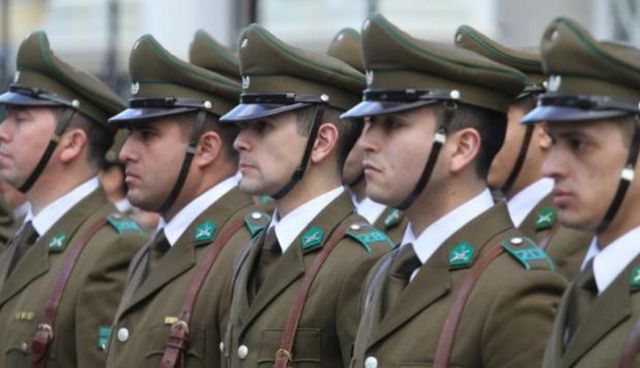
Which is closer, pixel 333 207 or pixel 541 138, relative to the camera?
pixel 333 207

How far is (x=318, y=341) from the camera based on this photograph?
652 centimetres

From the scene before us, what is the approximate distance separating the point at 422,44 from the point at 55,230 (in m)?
2.49

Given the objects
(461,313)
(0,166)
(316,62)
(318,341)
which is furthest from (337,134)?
(0,166)

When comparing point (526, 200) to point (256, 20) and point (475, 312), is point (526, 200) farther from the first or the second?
point (256, 20)

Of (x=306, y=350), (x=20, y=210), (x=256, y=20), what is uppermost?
(x=306, y=350)

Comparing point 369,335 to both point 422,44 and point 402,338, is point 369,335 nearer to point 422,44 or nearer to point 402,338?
point 402,338

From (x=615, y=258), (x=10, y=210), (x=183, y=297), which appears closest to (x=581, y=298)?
(x=615, y=258)

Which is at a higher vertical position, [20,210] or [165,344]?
[165,344]

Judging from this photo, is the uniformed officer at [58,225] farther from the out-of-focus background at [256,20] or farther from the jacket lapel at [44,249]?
Answer: the out-of-focus background at [256,20]

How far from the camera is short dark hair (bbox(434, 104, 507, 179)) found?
241 inches

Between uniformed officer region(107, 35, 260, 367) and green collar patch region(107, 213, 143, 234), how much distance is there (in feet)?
1.08

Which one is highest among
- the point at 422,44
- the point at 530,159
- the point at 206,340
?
the point at 422,44

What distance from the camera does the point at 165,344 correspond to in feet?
23.5

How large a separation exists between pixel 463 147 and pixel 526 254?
1.37 ft
